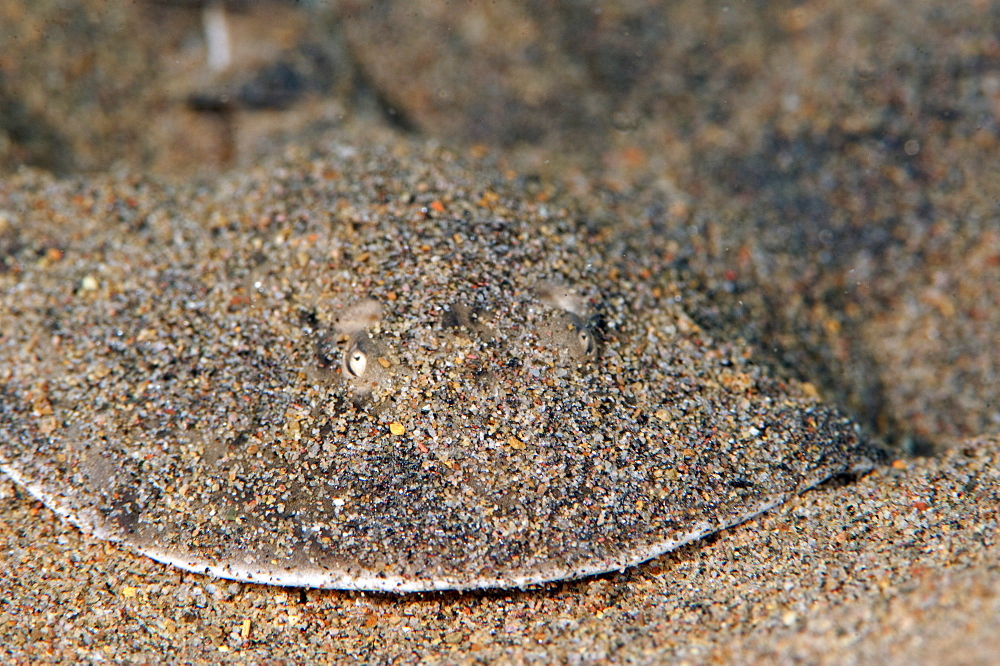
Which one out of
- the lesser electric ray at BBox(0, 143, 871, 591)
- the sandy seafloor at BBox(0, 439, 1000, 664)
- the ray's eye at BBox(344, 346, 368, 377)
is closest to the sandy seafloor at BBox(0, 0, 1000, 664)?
the sandy seafloor at BBox(0, 439, 1000, 664)

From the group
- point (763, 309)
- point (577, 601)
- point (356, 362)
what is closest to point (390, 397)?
point (356, 362)

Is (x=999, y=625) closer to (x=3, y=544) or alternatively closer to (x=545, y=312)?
(x=545, y=312)

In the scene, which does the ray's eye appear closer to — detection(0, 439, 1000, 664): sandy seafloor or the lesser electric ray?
the lesser electric ray

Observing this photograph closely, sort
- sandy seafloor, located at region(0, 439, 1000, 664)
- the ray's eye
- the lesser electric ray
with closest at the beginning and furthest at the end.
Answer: sandy seafloor, located at region(0, 439, 1000, 664), the lesser electric ray, the ray's eye

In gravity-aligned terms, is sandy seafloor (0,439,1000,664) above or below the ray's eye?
below

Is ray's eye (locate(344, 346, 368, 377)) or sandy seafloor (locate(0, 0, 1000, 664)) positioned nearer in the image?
sandy seafloor (locate(0, 0, 1000, 664))

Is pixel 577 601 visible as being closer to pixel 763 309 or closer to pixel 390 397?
pixel 390 397

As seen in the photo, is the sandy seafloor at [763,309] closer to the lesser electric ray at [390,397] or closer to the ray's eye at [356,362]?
the lesser electric ray at [390,397]

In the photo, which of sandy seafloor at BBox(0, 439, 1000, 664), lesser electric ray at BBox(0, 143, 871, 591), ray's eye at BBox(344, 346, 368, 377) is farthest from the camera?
ray's eye at BBox(344, 346, 368, 377)

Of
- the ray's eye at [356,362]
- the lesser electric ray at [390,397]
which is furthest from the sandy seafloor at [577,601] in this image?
the ray's eye at [356,362]
